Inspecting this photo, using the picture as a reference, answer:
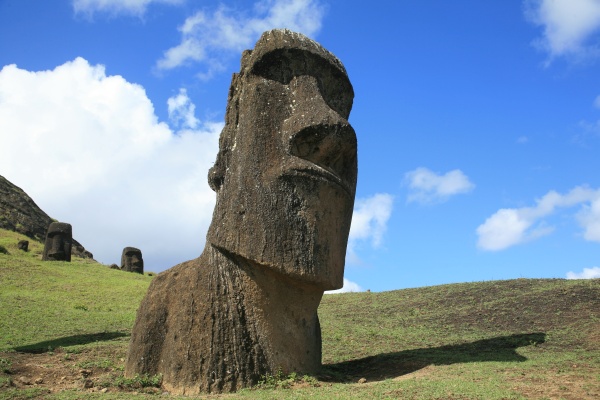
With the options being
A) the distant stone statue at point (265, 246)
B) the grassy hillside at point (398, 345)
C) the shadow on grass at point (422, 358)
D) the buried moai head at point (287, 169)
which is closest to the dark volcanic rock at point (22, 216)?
the grassy hillside at point (398, 345)

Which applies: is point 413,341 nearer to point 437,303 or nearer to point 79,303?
point 437,303

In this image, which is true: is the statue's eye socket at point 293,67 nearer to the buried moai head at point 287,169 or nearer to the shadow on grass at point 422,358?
the buried moai head at point 287,169

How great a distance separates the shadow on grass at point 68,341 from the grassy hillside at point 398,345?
0.06 feet

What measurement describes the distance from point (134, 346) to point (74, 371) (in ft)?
4.72

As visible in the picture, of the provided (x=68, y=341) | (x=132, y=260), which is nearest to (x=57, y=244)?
(x=132, y=260)

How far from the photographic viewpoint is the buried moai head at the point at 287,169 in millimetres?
8055

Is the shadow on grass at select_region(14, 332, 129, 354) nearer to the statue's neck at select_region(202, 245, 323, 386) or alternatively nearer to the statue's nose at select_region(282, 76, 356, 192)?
the statue's neck at select_region(202, 245, 323, 386)

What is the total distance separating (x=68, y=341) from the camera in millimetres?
12133

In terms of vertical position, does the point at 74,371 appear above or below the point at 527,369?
below

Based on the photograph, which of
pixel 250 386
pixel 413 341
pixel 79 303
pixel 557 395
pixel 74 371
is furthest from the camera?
pixel 79 303

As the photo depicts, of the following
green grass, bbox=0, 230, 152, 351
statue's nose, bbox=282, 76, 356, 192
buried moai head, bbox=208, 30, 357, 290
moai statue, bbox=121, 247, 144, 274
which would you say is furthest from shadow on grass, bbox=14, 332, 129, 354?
moai statue, bbox=121, 247, 144, 274

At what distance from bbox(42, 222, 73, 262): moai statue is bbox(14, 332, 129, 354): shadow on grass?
19.6 metres

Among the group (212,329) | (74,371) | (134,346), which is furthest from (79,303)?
(212,329)

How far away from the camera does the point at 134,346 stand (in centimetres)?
877
